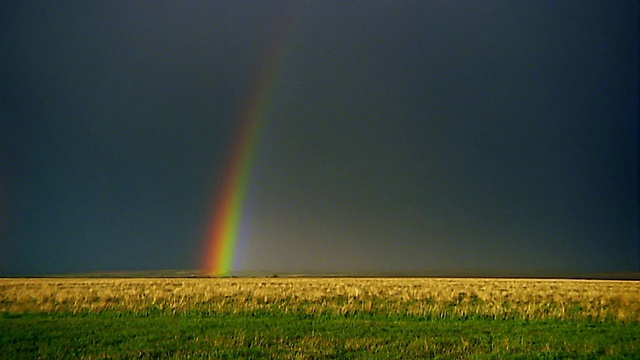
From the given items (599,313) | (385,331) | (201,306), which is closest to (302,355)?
(385,331)

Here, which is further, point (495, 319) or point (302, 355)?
point (495, 319)

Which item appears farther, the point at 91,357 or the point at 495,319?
the point at 495,319

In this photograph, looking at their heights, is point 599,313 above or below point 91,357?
above

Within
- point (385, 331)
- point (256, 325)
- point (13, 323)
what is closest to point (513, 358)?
point (385, 331)

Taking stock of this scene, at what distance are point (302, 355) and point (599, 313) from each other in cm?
1582

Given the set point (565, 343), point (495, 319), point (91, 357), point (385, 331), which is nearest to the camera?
point (91, 357)

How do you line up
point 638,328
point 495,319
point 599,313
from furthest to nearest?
point 599,313 < point 495,319 < point 638,328

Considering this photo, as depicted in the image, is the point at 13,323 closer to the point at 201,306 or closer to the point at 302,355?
the point at 201,306

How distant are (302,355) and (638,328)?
12.8 meters

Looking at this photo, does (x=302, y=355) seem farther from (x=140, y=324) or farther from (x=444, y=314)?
(x=444, y=314)

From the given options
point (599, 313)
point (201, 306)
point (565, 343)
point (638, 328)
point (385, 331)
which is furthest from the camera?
point (201, 306)

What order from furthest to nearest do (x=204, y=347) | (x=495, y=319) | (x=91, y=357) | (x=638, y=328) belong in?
(x=495, y=319)
(x=638, y=328)
(x=204, y=347)
(x=91, y=357)

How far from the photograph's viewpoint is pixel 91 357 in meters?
13.7

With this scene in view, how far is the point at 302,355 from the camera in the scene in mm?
13805
